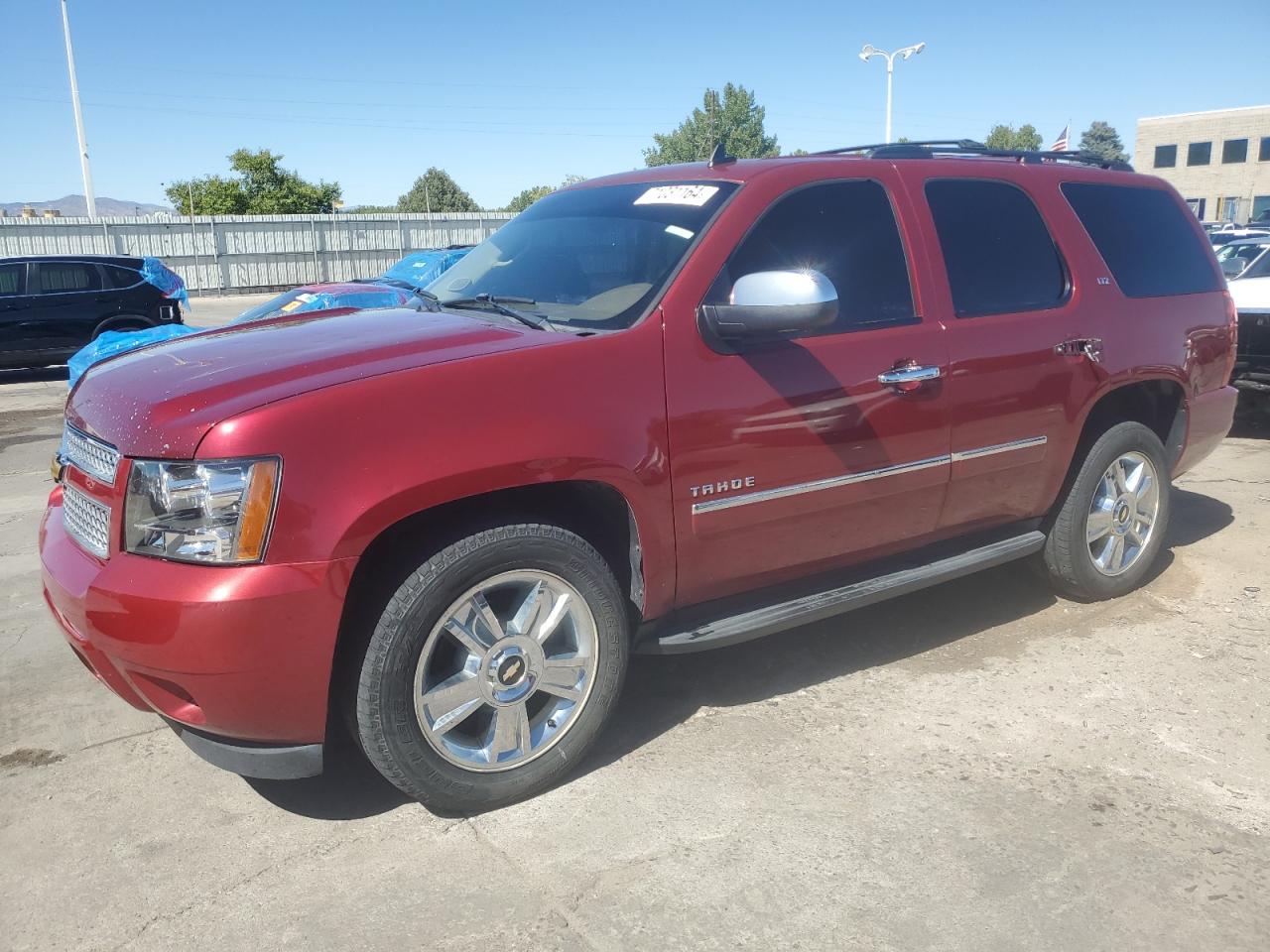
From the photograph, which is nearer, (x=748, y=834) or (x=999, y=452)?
(x=748, y=834)

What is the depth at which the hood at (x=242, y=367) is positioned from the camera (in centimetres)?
268

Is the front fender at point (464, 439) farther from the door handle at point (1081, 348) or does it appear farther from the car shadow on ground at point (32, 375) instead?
the car shadow on ground at point (32, 375)

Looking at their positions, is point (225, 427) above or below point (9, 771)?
above

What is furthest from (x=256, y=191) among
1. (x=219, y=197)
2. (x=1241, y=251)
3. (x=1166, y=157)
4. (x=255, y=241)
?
(x=1166, y=157)

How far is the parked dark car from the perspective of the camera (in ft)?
44.7

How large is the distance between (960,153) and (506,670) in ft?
10.3

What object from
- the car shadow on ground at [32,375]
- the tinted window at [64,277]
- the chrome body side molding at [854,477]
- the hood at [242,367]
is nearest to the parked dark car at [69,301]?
the tinted window at [64,277]

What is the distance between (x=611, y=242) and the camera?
3.67 meters

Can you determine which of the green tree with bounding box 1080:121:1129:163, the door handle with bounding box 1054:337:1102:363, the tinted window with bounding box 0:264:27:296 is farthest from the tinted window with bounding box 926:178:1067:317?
the green tree with bounding box 1080:121:1129:163

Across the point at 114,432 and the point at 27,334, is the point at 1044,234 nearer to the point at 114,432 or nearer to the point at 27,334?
the point at 114,432

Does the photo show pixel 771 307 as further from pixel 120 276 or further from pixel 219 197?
pixel 219 197

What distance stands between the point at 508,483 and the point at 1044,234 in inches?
109

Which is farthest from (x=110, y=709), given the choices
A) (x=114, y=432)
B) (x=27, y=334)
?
(x=27, y=334)

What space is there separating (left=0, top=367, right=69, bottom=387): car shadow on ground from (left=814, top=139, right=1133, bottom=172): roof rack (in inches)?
526
